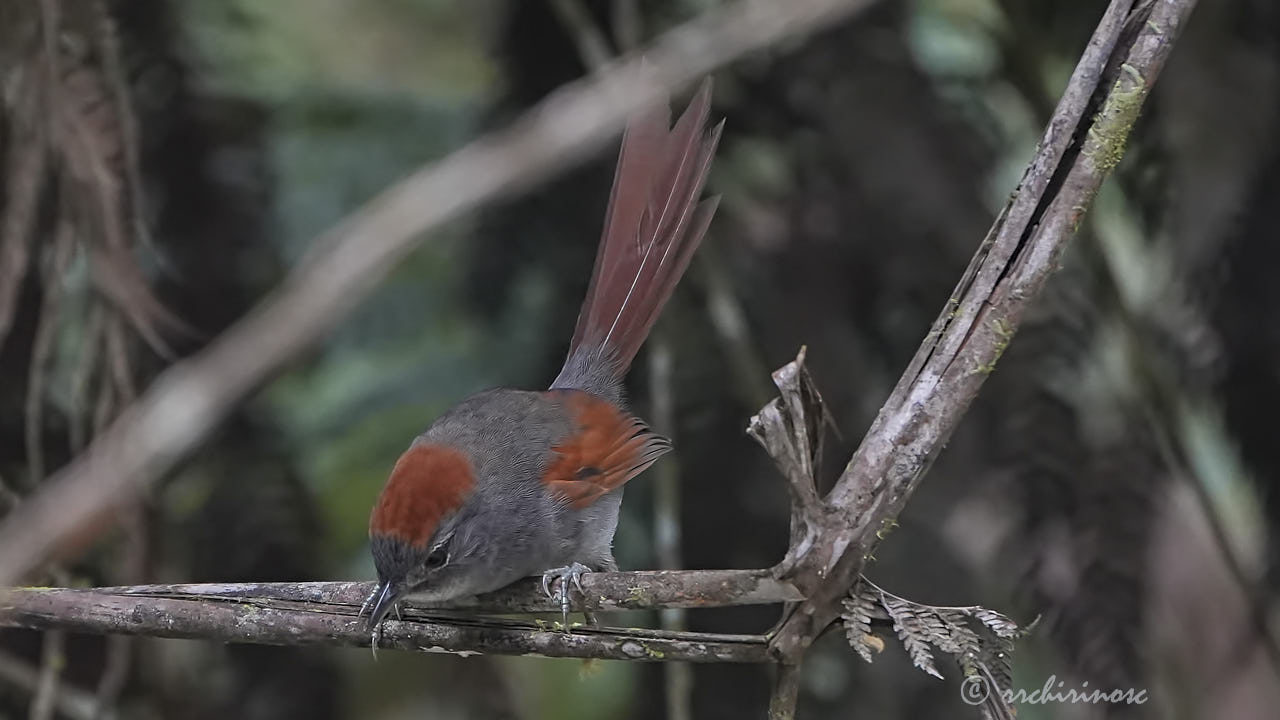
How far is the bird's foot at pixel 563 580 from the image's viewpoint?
2322mm

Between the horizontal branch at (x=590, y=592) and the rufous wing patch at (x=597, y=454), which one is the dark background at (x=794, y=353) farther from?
the horizontal branch at (x=590, y=592)

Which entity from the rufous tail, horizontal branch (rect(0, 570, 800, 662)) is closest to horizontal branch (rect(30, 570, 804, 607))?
horizontal branch (rect(0, 570, 800, 662))

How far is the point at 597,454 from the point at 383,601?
0.78 meters

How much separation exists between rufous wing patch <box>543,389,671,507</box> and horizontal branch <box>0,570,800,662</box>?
58 cm

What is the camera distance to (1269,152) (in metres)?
3.20

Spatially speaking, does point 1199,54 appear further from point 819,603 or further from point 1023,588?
point 819,603

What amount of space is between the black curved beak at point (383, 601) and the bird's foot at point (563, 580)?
313 mm

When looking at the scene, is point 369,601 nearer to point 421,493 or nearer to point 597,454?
point 421,493

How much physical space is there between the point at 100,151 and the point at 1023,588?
2593 millimetres

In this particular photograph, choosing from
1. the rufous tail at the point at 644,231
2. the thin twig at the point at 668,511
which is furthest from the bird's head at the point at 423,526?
the thin twig at the point at 668,511

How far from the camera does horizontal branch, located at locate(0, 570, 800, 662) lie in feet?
6.35

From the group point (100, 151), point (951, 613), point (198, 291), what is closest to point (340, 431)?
point (198, 291)

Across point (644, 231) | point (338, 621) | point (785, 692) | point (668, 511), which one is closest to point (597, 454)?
point (668, 511)

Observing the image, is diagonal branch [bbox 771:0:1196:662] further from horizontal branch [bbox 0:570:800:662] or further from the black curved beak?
the black curved beak
